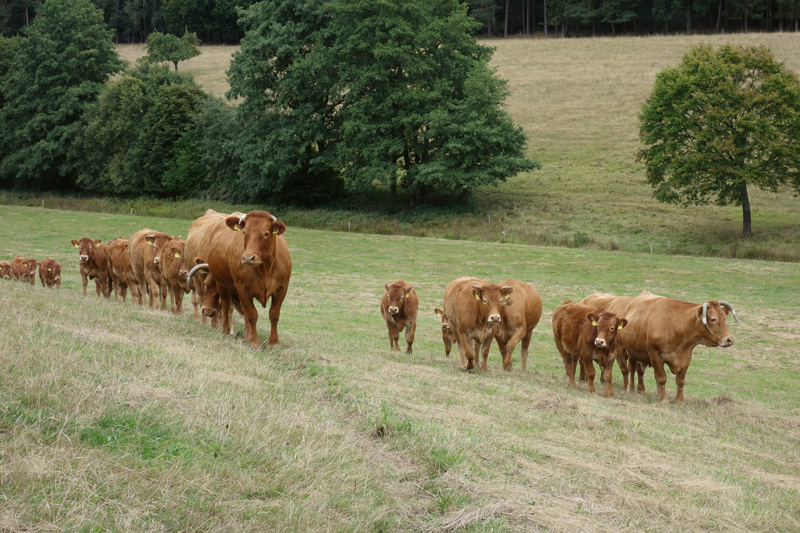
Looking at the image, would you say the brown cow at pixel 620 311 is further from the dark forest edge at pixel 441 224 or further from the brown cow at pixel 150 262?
the dark forest edge at pixel 441 224

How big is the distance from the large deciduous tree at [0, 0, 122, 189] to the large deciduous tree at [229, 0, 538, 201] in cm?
2155

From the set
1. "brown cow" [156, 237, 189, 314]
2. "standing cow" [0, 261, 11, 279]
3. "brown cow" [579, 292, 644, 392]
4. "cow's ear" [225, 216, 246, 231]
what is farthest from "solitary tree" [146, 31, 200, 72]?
"cow's ear" [225, 216, 246, 231]

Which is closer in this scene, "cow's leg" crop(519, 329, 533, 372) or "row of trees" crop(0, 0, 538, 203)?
"cow's leg" crop(519, 329, 533, 372)

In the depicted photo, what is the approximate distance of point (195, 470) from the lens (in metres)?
4.94

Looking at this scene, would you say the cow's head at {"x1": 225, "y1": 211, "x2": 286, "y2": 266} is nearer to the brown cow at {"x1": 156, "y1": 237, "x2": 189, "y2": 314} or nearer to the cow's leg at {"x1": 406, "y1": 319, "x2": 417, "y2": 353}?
the cow's leg at {"x1": 406, "y1": 319, "x2": 417, "y2": 353}

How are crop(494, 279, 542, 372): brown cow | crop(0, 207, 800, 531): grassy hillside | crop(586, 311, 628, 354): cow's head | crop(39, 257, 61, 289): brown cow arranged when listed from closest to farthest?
crop(0, 207, 800, 531): grassy hillside → crop(586, 311, 628, 354): cow's head → crop(494, 279, 542, 372): brown cow → crop(39, 257, 61, 289): brown cow

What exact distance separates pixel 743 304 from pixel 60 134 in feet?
193

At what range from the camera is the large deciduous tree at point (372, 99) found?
45.3m

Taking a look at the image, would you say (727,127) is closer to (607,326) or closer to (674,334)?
(674,334)

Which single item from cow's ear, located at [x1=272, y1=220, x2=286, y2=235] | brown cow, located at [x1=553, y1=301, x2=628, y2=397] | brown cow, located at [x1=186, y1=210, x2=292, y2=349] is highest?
cow's ear, located at [x1=272, y1=220, x2=286, y2=235]

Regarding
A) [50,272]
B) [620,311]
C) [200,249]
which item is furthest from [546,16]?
[200,249]

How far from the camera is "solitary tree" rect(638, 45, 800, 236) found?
3878cm

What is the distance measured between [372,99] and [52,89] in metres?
34.8

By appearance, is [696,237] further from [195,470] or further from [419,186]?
[195,470]
